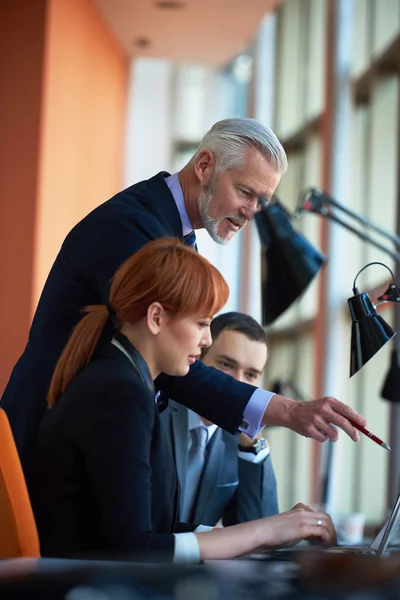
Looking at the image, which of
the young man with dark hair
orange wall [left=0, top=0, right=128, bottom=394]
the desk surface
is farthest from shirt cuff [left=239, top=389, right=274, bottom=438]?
orange wall [left=0, top=0, right=128, bottom=394]

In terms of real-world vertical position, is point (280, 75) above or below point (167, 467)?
above

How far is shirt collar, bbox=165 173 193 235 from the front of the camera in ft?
7.48

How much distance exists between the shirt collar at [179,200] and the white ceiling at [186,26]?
220 inches

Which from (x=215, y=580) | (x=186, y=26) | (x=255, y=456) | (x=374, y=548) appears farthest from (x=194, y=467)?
(x=186, y=26)

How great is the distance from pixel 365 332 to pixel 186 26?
645 centimetres

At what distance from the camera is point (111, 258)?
80.6 inches

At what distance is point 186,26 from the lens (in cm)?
820

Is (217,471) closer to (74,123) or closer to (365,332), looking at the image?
(365,332)

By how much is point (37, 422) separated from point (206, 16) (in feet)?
21.1

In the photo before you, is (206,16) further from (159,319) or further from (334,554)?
(334,554)

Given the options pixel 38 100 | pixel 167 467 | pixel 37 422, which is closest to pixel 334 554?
pixel 167 467

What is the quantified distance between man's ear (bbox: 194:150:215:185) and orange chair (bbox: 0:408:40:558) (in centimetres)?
93

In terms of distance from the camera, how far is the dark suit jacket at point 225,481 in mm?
2582

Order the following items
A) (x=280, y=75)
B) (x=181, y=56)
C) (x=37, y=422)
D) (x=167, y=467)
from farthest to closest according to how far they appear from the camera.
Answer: (x=280, y=75) < (x=181, y=56) < (x=37, y=422) < (x=167, y=467)
